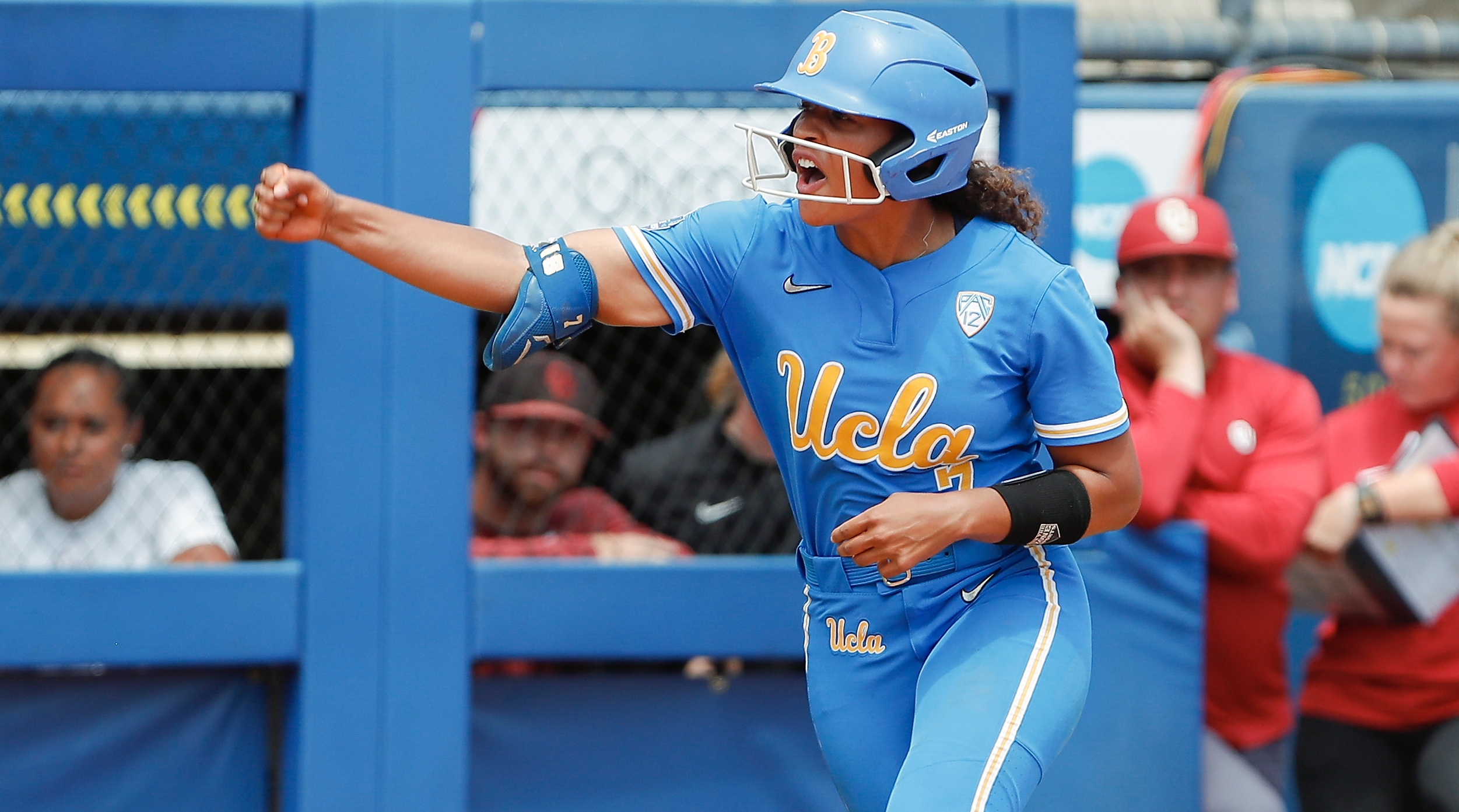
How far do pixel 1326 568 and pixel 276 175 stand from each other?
9.15 feet

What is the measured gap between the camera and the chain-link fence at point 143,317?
378 centimetres

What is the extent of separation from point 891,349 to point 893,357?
0.05 feet

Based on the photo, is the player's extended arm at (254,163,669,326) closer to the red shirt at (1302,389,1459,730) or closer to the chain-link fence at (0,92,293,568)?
the chain-link fence at (0,92,293,568)

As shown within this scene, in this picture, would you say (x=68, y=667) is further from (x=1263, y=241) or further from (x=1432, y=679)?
(x=1263, y=241)

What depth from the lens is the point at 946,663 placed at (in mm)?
2424

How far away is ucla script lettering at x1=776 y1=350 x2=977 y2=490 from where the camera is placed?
246cm

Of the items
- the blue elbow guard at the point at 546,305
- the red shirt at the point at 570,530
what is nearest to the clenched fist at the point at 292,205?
the blue elbow guard at the point at 546,305

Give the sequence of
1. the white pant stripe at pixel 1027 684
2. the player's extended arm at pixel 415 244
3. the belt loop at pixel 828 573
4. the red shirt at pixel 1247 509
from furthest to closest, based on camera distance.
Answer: the red shirt at pixel 1247 509, the belt loop at pixel 828 573, the player's extended arm at pixel 415 244, the white pant stripe at pixel 1027 684

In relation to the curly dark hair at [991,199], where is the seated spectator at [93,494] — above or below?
below

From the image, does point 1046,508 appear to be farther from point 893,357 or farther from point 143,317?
point 143,317

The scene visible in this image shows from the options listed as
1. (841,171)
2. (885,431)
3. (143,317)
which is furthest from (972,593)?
(143,317)

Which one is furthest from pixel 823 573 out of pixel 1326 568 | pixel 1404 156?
pixel 1404 156

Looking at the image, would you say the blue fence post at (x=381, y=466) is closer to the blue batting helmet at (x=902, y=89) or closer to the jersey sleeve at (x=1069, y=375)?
the blue batting helmet at (x=902, y=89)

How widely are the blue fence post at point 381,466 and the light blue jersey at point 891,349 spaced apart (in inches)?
43.7
